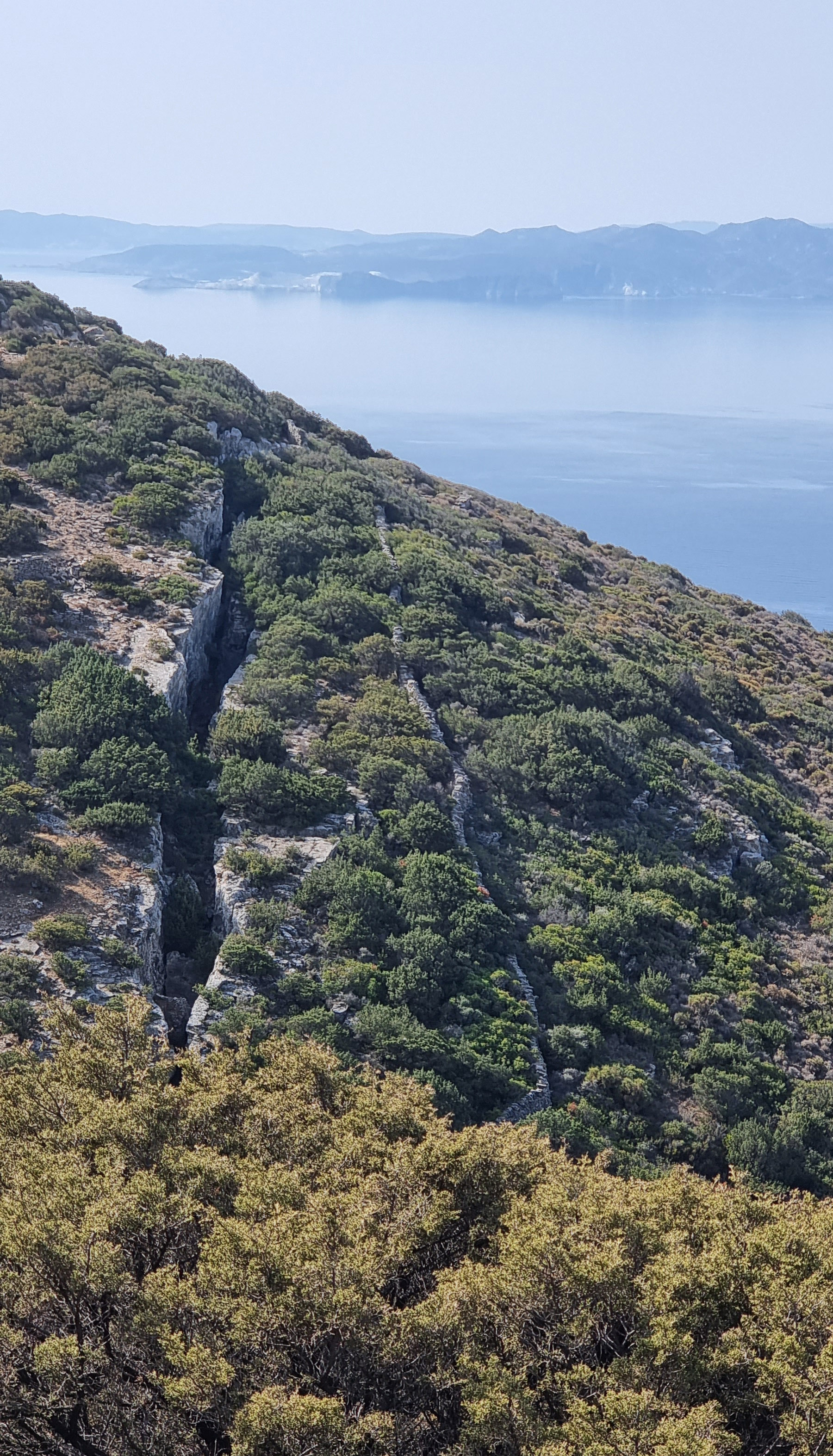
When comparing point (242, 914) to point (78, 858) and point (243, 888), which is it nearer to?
point (243, 888)

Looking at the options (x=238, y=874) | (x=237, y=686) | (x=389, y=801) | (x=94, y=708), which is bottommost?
(x=238, y=874)

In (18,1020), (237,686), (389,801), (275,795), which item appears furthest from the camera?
(237,686)

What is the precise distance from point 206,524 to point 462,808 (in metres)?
15.0

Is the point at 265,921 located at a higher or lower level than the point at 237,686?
lower

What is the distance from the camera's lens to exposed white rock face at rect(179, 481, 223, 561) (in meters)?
36.5

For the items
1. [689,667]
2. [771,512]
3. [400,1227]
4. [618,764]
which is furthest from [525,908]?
[771,512]

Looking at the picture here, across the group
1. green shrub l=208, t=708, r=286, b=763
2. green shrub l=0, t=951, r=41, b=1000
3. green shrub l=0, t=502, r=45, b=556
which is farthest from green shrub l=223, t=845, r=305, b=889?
green shrub l=0, t=502, r=45, b=556

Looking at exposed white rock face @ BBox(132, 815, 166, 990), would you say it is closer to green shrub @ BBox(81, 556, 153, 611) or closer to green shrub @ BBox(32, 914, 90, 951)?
green shrub @ BBox(32, 914, 90, 951)

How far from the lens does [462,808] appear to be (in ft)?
95.6

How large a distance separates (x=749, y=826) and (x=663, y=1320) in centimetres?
2436

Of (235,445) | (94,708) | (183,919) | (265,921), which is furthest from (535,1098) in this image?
(235,445)

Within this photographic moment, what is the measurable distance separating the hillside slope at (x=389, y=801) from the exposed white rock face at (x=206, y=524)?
0.26m

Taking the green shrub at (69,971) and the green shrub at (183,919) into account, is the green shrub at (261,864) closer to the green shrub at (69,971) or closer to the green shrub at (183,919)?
the green shrub at (183,919)

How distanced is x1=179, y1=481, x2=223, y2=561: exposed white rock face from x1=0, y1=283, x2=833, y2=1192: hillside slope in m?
0.26
